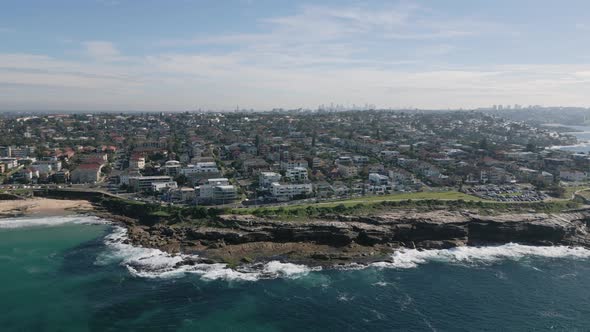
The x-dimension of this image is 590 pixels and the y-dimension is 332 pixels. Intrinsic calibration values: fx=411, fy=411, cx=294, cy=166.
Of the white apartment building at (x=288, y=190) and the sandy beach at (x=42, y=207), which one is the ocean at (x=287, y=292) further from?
the white apartment building at (x=288, y=190)

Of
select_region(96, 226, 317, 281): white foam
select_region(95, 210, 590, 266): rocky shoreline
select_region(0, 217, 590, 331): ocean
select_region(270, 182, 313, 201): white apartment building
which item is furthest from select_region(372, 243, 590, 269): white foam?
select_region(270, 182, 313, 201): white apartment building

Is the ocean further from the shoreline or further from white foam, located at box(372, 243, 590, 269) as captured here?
the shoreline

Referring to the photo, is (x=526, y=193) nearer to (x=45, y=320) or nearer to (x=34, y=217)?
(x=45, y=320)

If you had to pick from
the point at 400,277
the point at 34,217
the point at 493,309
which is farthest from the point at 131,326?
the point at 34,217

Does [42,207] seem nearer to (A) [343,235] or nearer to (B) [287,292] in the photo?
(B) [287,292]

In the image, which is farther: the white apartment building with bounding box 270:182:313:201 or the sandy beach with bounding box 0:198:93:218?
the white apartment building with bounding box 270:182:313:201

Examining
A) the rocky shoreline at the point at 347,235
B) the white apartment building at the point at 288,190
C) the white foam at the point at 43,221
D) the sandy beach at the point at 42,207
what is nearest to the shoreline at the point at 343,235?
the rocky shoreline at the point at 347,235
